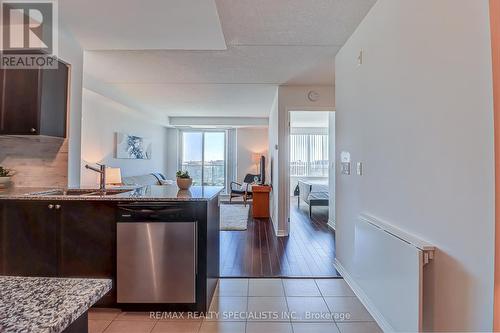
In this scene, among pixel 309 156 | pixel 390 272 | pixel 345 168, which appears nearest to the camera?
pixel 390 272

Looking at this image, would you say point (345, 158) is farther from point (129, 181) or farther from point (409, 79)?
point (129, 181)

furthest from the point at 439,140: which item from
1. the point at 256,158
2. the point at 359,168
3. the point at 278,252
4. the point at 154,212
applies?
the point at 256,158

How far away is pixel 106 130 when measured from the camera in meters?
5.03

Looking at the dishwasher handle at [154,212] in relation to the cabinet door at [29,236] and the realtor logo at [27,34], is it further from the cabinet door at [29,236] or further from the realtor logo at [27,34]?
the realtor logo at [27,34]

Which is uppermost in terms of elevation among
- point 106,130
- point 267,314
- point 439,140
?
point 106,130

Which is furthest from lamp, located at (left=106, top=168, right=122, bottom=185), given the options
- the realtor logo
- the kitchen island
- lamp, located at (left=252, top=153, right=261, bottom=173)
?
lamp, located at (left=252, top=153, right=261, bottom=173)

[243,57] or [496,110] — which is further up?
[243,57]

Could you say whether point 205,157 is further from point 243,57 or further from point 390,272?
point 390,272

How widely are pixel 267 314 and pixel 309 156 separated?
7.46m

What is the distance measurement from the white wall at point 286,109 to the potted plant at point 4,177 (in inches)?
132

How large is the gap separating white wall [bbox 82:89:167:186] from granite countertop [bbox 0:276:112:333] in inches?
158

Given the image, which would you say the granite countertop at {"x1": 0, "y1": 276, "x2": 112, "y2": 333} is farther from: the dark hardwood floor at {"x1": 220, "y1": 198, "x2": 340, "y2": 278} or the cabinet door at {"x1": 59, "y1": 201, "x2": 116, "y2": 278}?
the dark hardwood floor at {"x1": 220, "y1": 198, "x2": 340, "y2": 278}

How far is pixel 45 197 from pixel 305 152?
7933 mm

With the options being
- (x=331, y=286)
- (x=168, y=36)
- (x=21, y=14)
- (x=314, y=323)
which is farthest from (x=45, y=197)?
(x=331, y=286)
